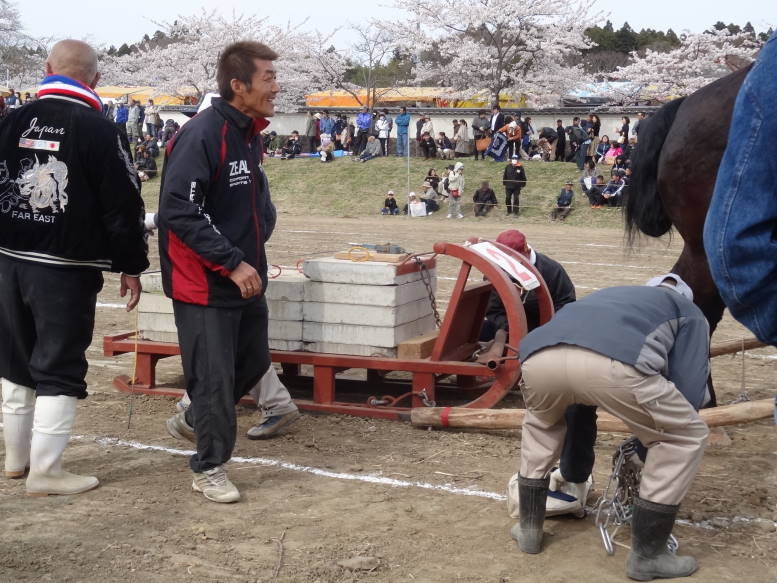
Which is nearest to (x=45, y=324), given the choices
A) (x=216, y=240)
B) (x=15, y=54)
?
(x=216, y=240)

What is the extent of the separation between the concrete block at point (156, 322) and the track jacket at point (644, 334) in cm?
321

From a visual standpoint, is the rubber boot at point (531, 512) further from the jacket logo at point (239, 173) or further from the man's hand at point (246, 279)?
the jacket logo at point (239, 173)

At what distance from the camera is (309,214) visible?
87.2ft

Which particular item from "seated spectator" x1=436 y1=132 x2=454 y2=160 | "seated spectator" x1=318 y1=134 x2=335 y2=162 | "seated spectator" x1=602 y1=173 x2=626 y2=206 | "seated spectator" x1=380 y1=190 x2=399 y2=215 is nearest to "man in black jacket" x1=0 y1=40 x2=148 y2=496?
"seated spectator" x1=602 y1=173 x2=626 y2=206

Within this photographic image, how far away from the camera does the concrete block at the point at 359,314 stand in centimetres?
590

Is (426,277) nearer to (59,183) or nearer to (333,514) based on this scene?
(333,514)

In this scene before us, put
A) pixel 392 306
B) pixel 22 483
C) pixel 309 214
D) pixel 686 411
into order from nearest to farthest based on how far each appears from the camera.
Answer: pixel 686 411 → pixel 22 483 → pixel 392 306 → pixel 309 214

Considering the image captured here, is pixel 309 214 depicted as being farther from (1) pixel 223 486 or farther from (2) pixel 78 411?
(1) pixel 223 486

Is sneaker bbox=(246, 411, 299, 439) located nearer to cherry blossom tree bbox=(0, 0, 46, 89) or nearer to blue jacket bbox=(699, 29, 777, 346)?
blue jacket bbox=(699, 29, 777, 346)

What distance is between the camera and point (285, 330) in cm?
614

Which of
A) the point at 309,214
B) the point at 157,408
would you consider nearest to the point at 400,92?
the point at 309,214

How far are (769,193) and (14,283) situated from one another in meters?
3.74

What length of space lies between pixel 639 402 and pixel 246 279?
1.89 meters

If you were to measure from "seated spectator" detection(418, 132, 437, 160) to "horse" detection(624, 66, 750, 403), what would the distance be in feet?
78.4
